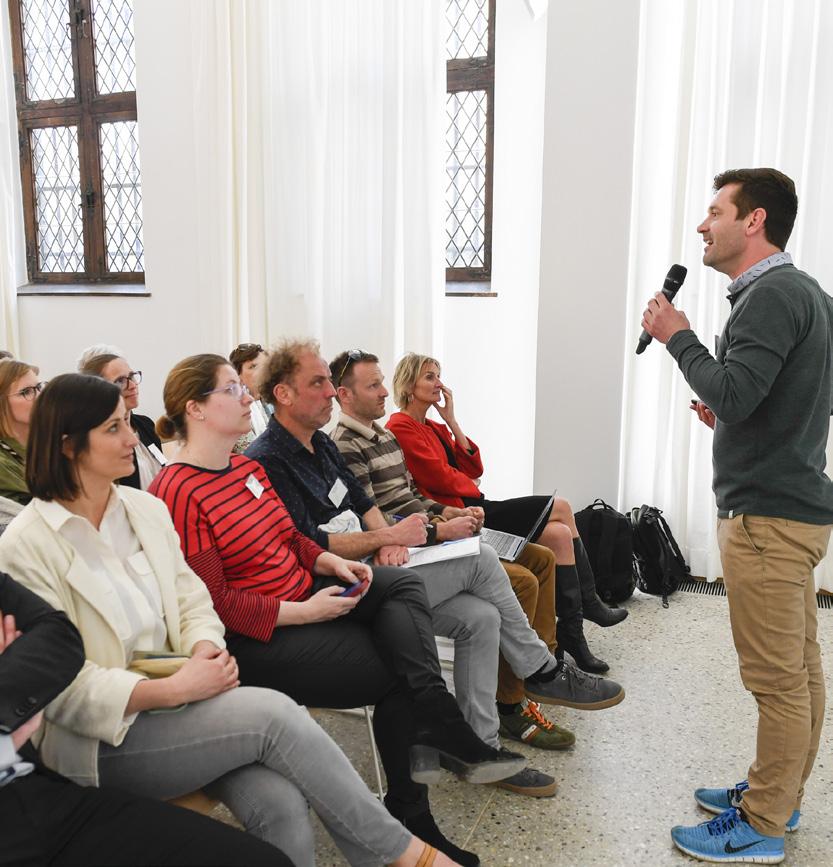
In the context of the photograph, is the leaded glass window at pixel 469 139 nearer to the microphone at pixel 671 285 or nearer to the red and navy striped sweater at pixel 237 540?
the microphone at pixel 671 285

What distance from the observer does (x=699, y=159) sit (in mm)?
3717

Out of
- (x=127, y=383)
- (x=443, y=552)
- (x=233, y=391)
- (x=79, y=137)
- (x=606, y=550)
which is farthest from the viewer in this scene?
(x=79, y=137)

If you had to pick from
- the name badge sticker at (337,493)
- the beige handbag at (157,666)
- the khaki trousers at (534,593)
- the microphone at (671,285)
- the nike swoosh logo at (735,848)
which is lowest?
the nike swoosh logo at (735,848)

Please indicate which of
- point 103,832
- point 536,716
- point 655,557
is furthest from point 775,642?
point 655,557

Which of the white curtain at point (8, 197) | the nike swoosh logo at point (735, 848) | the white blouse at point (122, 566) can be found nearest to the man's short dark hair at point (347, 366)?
the white blouse at point (122, 566)

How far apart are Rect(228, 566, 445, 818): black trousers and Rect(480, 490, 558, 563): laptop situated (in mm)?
832

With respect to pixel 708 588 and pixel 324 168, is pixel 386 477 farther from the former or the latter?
pixel 324 168

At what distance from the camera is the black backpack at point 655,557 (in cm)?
375

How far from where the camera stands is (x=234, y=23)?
4.55 meters

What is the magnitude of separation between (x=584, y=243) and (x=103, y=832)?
331cm

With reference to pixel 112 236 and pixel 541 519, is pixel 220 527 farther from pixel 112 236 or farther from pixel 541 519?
pixel 112 236

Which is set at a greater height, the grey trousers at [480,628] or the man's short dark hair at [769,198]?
the man's short dark hair at [769,198]

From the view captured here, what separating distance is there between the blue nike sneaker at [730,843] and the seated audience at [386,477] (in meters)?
0.76

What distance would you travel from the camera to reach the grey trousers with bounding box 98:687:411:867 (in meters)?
1.47
